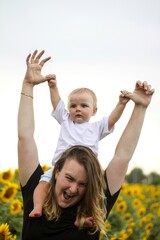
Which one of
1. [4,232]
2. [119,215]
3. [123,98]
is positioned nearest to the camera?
[123,98]

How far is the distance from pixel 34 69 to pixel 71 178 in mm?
739

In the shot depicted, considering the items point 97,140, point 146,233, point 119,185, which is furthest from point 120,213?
point 119,185

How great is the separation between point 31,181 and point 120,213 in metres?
5.20

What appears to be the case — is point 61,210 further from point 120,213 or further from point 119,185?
point 120,213

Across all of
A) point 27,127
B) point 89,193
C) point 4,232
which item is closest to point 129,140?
point 89,193

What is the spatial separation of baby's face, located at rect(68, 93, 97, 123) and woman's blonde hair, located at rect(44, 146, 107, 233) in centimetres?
87

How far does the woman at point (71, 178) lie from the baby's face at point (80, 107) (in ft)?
2.48

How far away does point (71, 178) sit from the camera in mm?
3135

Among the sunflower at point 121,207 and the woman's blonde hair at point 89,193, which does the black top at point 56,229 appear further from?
the sunflower at point 121,207

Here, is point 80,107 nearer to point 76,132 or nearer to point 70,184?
point 76,132

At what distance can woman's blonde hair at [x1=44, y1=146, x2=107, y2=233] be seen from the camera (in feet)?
10.4

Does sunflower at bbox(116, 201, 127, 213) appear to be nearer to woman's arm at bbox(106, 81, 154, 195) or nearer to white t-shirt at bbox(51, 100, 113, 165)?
white t-shirt at bbox(51, 100, 113, 165)

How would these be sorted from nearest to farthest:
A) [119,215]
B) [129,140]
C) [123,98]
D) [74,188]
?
1. [74,188]
2. [129,140]
3. [123,98]
4. [119,215]

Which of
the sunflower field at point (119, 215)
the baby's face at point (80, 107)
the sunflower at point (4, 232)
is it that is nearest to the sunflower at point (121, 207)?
the sunflower field at point (119, 215)
